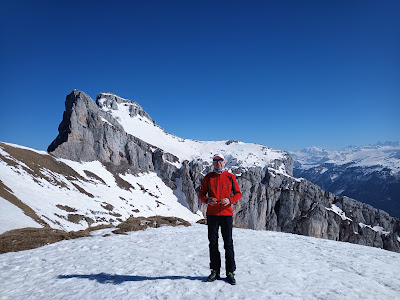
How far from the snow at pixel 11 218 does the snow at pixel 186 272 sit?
13990 mm

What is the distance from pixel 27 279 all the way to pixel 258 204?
5486 inches

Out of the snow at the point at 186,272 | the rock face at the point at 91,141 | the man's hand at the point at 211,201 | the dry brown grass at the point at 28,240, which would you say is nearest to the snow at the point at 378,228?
the rock face at the point at 91,141

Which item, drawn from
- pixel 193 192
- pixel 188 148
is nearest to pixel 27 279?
pixel 193 192

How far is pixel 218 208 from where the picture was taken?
28.5 ft

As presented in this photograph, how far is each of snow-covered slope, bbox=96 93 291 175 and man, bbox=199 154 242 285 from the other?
143 metres

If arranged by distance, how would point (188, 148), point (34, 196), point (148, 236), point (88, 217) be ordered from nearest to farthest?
point (148, 236) < point (34, 196) < point (88, 217) < point (188, 148)

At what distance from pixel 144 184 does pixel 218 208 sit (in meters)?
109

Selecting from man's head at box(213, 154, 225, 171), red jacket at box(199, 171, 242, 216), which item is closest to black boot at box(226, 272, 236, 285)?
red jacket at box(199, 171, 242, 216)

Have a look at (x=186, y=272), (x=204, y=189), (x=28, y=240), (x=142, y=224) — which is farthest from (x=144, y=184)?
(x=204, y=189)

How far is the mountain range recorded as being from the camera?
53156 mm

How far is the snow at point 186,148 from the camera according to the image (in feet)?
543

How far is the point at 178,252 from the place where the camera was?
12.4 metres

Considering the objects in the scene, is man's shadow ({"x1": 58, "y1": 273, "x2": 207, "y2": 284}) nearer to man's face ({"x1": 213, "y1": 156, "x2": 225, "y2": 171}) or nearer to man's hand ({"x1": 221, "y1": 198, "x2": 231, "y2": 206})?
man's hand ({"x1": 221, "y1": 198, "x2": 231, "y2": 206})

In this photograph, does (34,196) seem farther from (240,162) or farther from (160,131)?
(160,131)
